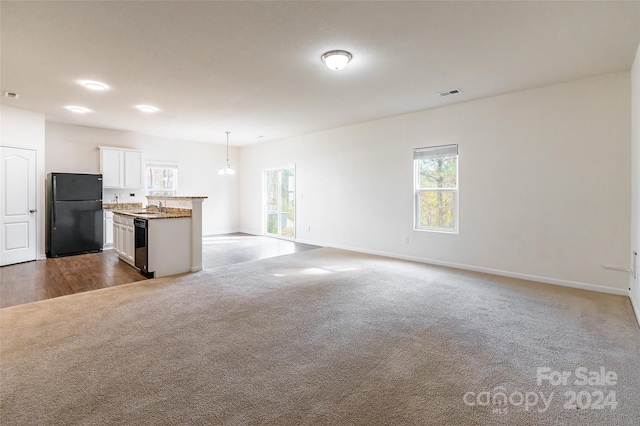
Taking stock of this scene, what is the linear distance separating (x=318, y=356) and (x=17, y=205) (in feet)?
20.8

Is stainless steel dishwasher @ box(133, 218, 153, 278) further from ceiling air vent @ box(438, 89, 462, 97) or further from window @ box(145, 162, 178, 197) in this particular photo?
ceiling air vent @ box(438, 89, 462, 97)

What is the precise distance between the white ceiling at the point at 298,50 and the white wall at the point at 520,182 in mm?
386

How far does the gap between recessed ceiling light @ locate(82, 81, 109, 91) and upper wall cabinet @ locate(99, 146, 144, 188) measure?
9.97 feet

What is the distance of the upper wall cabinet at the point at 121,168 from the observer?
702 cm

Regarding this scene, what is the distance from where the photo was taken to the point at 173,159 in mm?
8422

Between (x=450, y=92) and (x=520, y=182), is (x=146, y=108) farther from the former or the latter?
(x=520, y=182)

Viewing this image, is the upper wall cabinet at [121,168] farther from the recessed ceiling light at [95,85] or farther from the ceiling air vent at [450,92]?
the ceiling air vent at [450,92]

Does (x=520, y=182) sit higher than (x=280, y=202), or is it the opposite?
(x=520, y=182)

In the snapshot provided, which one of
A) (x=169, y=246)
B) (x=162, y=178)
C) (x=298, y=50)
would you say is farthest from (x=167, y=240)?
(x=162, y=178)

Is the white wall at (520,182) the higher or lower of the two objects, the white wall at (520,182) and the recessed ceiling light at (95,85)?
the lower

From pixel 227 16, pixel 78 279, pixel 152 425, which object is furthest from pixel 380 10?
pixel 78 279

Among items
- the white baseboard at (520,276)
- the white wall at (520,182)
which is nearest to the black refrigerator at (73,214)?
the white wall at (520,182)

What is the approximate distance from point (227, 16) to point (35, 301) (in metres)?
3.78

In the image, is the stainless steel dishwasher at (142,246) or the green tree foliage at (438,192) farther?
the green tree foliage at (438,192)
